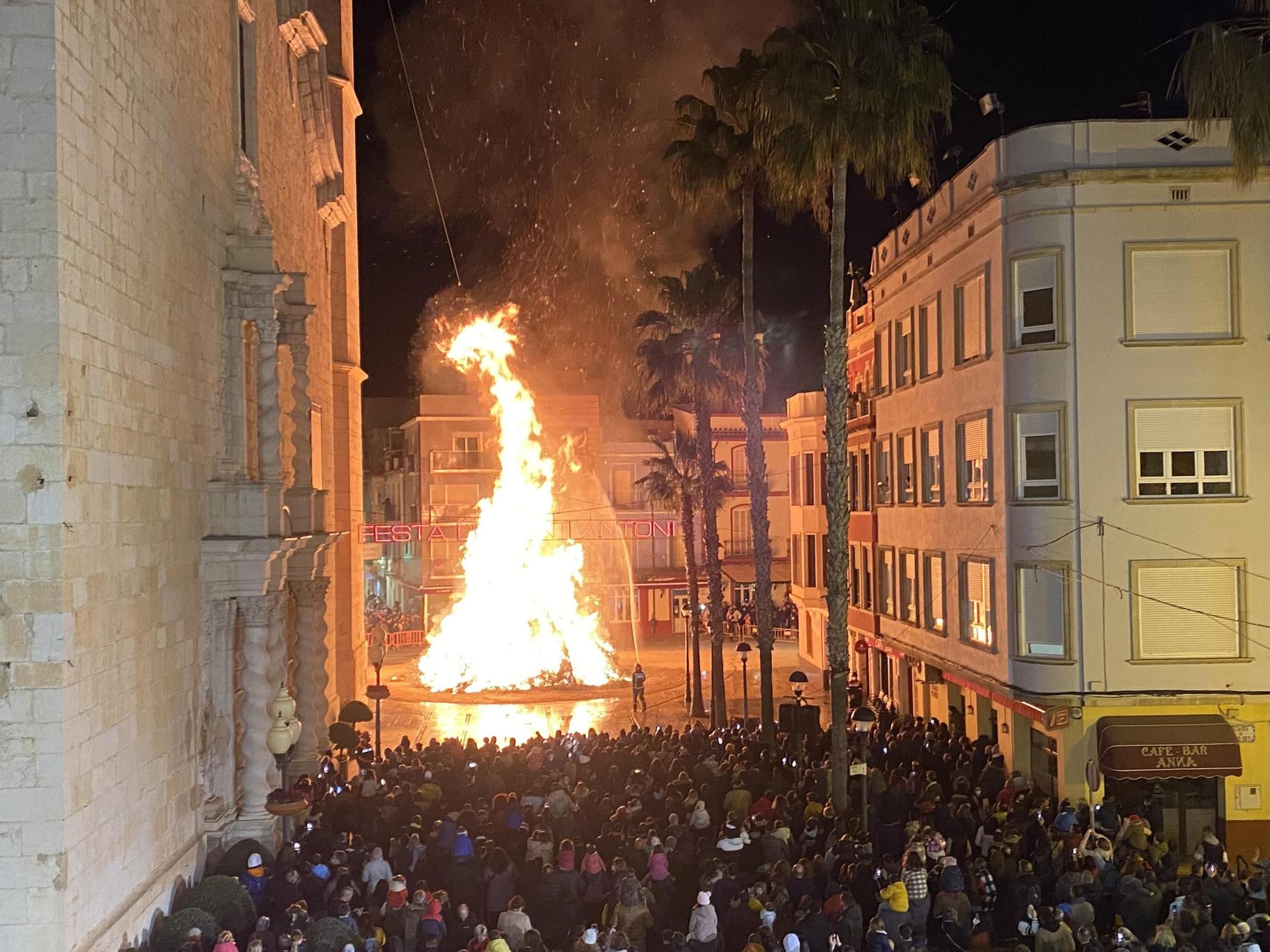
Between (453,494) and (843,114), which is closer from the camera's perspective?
(843,114)

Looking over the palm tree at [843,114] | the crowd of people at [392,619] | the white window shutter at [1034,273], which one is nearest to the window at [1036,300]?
the white window shutter at [1034,273]

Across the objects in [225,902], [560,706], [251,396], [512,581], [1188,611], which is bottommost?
[560,706]

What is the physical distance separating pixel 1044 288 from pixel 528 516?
30797 millimetres

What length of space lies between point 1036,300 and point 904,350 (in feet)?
24.4

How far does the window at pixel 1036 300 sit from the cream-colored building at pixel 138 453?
41.3 feet

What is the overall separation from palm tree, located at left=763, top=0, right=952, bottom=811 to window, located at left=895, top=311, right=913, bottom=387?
8540 mm

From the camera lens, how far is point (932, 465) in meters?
25.6

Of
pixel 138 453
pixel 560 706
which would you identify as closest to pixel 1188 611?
pixel 138 453

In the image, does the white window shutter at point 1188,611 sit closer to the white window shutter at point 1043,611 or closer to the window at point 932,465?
the white window shutter at point 1043,611

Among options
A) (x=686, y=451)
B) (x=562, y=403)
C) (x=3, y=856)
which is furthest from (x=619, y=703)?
(x=3, y=856)

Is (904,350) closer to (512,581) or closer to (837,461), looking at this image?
(837,461)

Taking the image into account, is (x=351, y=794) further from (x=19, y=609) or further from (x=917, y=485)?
A: (x=917, y=485)

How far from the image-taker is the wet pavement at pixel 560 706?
32.4 metres

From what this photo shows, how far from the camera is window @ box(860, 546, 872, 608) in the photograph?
3184 centimetres
